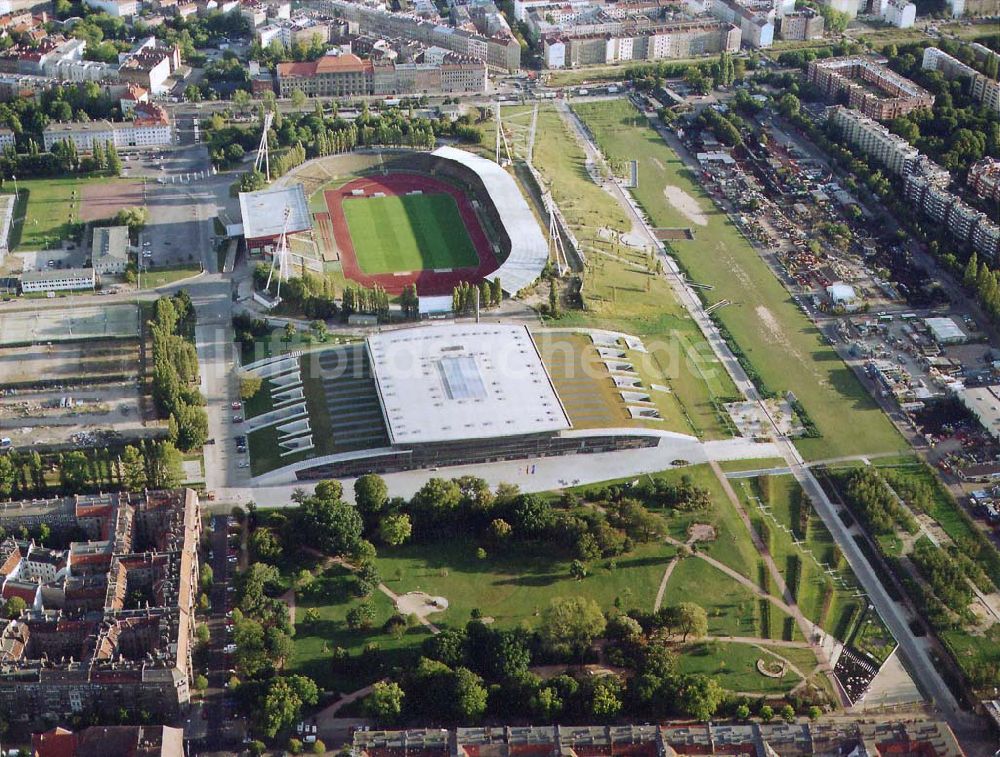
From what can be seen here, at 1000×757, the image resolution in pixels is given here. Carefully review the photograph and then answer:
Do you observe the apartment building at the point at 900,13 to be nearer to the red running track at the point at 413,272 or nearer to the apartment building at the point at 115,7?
the red running track at the point at 413,272

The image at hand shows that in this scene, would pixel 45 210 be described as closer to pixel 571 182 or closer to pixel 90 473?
pixel 90 473

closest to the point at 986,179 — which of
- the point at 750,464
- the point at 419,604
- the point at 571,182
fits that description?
the point at 571,182

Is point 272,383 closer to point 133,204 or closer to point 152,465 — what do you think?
point 152,465

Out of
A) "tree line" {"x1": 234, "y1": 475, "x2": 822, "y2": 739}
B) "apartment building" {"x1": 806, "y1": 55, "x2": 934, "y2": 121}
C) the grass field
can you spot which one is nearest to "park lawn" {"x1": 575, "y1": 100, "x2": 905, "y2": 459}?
the grass field

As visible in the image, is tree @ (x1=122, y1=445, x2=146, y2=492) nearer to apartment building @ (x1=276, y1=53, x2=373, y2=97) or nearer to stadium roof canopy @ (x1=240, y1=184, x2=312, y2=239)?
stadium roof canopy @ (x1=240, y1=184, x2=312, y2=239)

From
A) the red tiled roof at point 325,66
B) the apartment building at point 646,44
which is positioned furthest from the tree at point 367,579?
the apartment building at point 646,44
